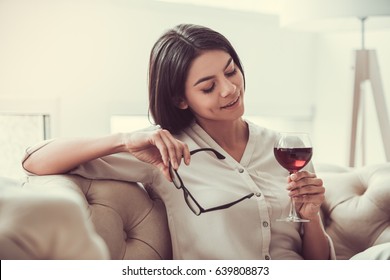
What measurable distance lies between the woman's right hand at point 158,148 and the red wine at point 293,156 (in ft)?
0.69

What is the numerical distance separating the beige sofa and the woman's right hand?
0.14 m

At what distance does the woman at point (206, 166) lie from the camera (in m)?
1.35

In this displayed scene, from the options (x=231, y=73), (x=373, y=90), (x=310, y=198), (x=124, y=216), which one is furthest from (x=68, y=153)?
(x=373, y=90)

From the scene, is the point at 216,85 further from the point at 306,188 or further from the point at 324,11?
the point at 324,11

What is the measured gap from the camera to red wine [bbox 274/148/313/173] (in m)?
1.30

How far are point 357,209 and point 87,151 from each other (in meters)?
0.74

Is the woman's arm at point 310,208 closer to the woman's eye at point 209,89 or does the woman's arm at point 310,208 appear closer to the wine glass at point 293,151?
the wine glass at point 293,151

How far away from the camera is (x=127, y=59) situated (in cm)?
238

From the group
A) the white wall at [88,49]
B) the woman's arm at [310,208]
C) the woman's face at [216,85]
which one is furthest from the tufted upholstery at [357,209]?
the white wall at [88,49]

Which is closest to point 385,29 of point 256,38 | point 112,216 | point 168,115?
point 256,38

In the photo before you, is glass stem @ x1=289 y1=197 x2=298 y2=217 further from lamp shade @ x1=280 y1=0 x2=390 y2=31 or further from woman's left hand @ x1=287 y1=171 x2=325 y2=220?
lamp shade @ x1=280 y1=0 x2=390 y2=31

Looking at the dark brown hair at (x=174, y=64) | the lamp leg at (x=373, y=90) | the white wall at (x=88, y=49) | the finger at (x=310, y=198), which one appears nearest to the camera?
the finger at (x=310, y=198)

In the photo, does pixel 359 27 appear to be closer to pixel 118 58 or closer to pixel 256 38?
pixel 256 38

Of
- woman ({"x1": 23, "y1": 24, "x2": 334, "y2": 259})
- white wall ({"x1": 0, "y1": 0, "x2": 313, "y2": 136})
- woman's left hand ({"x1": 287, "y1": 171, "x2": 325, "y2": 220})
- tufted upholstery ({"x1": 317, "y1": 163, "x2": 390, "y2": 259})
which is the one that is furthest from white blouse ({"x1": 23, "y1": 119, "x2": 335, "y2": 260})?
white wall ({"x1": 0, "y1": 0, "x2": 313, "y2": 136})
